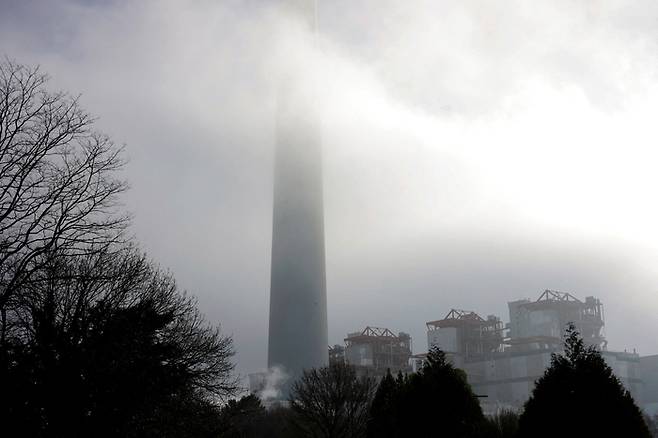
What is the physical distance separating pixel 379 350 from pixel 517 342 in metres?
28.9

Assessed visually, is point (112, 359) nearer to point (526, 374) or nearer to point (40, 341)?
point (40, 341)

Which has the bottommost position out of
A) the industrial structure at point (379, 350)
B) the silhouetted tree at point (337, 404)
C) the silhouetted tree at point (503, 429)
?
the silhouetted tree at point (503, 429)

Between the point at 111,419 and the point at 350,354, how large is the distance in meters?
130

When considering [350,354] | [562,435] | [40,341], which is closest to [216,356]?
[40,341]

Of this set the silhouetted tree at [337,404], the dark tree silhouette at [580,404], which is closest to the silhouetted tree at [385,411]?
the silhouetted tree at [337,404]

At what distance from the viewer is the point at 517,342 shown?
150 m

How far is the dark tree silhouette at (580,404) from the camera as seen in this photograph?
18844 millimetres

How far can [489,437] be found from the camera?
24.7m

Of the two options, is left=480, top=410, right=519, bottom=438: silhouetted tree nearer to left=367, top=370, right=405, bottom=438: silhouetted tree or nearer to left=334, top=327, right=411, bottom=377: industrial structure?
left=367, top=370, right=405, bottom=438: silhouetted tree

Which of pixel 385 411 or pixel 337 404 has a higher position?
pixel 337 404

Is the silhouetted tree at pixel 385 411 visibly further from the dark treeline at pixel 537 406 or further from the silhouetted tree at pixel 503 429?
the silhouetted tree at pixel 503 429

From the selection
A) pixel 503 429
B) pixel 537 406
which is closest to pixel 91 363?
pixel 537 406

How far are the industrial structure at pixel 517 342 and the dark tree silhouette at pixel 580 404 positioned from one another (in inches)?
4850

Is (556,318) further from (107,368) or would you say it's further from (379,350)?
(107,368)
